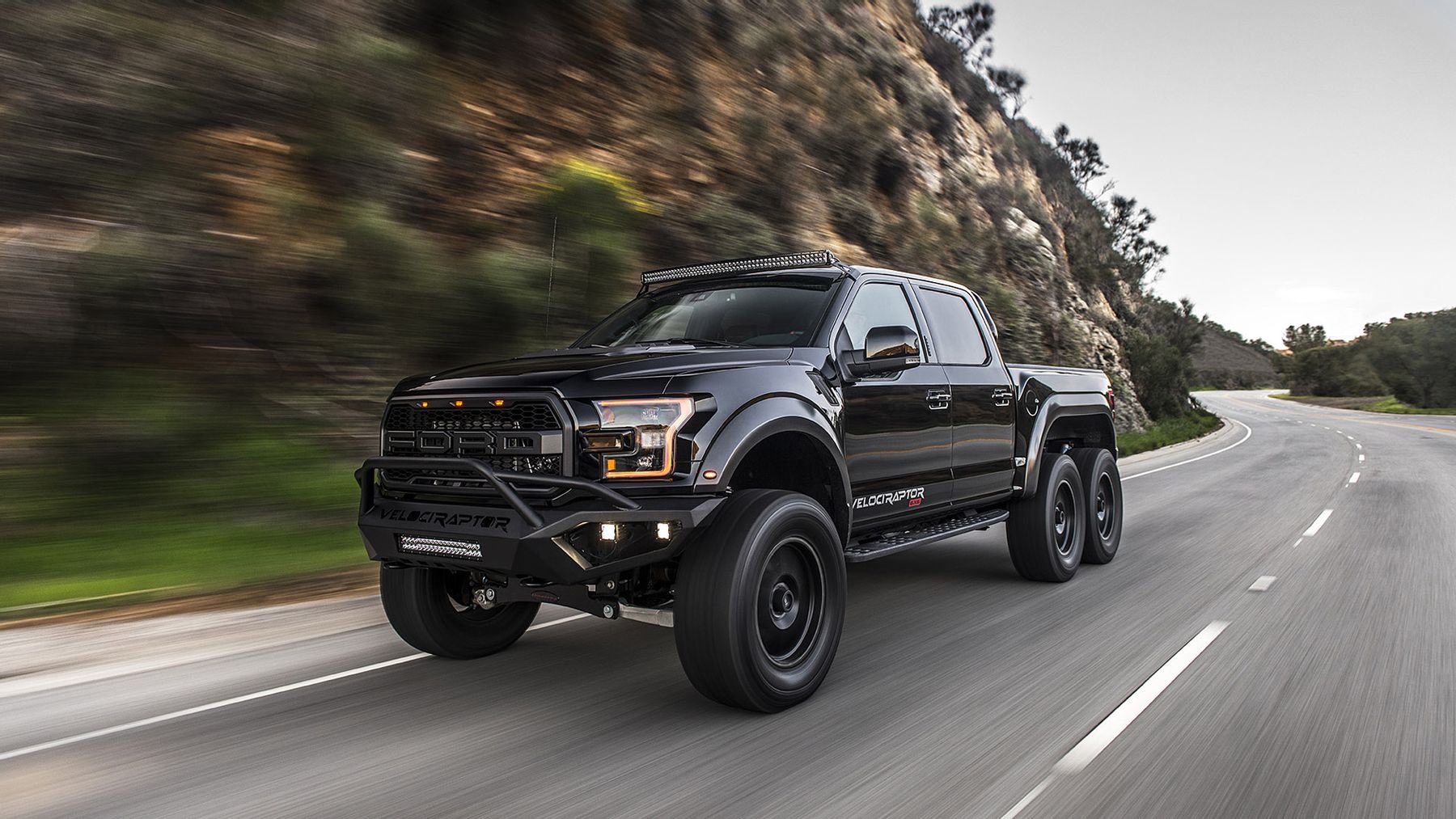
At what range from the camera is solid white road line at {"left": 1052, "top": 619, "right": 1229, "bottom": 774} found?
385cm

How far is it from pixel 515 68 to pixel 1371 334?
10376cm

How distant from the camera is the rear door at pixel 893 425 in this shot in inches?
208

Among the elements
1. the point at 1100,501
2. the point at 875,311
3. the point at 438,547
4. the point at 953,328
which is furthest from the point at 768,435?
the point at 1100,501

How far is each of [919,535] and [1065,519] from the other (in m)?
2.38

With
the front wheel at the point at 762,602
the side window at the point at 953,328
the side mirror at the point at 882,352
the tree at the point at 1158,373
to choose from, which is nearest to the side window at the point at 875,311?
the side mirror at the point at 882,352

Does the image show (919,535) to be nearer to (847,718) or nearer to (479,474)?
(847,718)

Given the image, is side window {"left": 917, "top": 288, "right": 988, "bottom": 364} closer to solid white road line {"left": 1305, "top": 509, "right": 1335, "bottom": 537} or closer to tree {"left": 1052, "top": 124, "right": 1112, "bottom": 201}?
solid white road line {"left": 1305, "top": 509, "right": 1335, "bottom": 537}

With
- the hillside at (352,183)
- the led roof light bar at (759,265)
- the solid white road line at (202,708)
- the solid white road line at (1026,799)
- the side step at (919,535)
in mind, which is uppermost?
the hillside at (352,183)

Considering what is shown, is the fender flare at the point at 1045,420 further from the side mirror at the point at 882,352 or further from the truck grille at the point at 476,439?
the truck grille at the point at 476,439

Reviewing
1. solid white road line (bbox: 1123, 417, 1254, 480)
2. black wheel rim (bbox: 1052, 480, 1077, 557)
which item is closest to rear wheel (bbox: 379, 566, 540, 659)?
black wheel rim (bbox: 1052, 480, 1077, 557)

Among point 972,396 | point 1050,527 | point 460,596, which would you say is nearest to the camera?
point 460,596

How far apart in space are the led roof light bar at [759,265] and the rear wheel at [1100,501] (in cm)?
343

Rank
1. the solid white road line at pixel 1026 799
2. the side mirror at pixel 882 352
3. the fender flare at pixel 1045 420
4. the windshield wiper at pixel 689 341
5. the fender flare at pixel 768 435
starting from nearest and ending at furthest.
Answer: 1. the solid white road line at pixel 1026 799
2. the fender flare at pixel 768 435
3. the side mirror at pixel 882 352
4. the windshield wiper at pixel 689 341
5. the fender flare at pixel 1045 420

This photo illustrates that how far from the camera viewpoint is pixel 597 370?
425 cm
